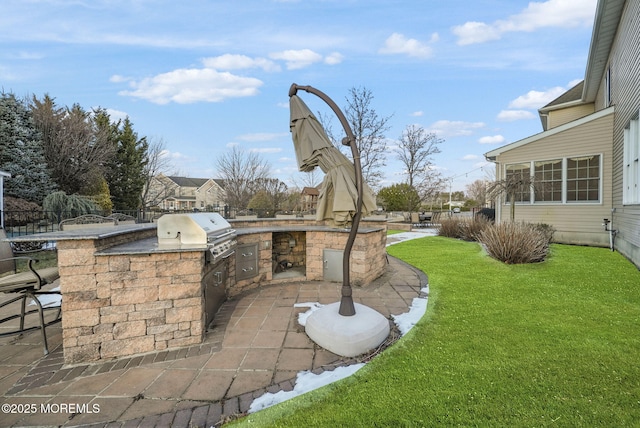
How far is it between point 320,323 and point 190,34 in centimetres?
753

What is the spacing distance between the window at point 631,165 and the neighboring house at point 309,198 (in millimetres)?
15135

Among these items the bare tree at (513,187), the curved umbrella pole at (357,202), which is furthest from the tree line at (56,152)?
the bare tree at (513,187)

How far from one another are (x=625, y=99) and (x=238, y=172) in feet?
67.4

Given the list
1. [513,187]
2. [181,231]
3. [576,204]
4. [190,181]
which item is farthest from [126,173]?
[190,181]

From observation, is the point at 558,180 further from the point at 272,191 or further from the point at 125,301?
the point at 272,191

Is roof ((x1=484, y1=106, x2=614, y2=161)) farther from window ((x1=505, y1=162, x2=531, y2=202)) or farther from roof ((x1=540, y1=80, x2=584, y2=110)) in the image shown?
roof ((x1=540, y1=80, x2=584, y2=110))

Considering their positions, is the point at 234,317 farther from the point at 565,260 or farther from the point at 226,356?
the point at 565,260

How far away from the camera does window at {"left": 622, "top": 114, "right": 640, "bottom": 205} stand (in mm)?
5840

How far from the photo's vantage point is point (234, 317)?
3.43m

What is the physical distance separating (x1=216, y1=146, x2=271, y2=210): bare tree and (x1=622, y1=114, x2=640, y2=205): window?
19.6 m

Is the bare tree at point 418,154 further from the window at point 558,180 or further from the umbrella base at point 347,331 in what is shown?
the umbrella base at point 347,331

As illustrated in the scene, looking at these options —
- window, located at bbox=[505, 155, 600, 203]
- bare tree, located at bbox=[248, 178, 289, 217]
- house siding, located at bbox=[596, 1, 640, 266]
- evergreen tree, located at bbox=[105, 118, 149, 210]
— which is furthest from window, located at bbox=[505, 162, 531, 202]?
evergreen tree, located at bbox=[105, 118, 149, 210]

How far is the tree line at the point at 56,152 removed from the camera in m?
12.4

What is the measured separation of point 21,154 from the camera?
1245 cm
